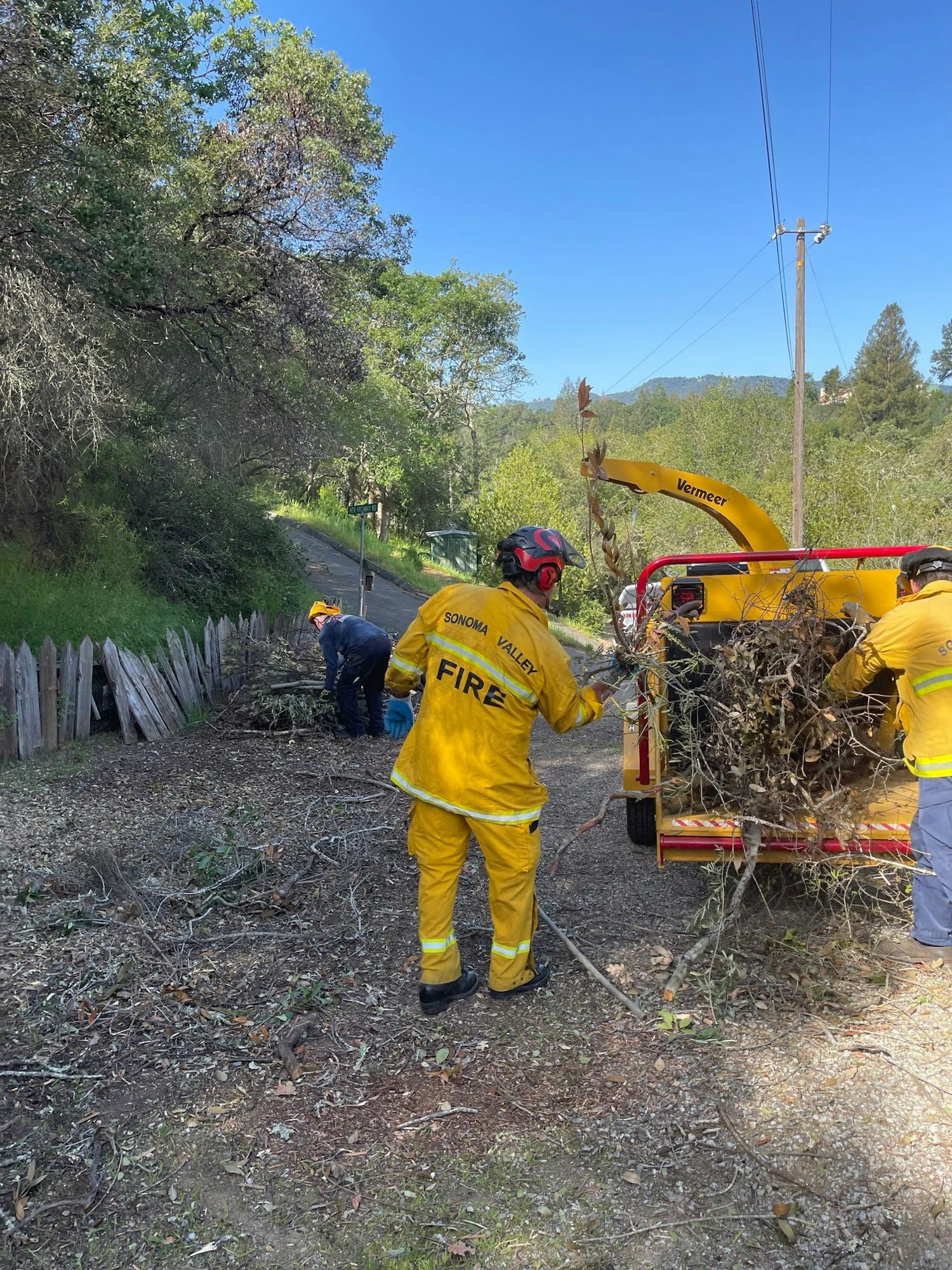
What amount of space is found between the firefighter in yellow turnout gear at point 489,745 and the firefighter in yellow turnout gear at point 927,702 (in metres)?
1.19

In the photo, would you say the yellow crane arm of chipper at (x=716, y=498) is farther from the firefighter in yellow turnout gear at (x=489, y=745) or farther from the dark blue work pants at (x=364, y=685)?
the dark blue work pants at (x=364, y=685)

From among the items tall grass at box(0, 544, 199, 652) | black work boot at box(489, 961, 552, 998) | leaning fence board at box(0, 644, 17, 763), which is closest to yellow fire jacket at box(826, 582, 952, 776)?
black work boot at box(489, 961, 552, 998)

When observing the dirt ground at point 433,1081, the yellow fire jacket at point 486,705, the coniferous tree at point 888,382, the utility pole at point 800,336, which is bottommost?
the dirt ground at point 433,1081

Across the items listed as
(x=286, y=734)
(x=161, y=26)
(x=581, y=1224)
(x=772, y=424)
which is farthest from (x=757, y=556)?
(x=772, y=424)

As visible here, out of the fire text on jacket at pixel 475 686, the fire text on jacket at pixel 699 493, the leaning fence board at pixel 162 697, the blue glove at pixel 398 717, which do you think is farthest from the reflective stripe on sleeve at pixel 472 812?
the leaning fence board at pixel 162 697

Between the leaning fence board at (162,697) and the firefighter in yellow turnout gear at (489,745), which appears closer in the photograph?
the firefighter in yellow turnout gear at (489,745)

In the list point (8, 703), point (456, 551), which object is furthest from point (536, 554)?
point (456, 551)

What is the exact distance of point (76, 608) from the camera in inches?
383

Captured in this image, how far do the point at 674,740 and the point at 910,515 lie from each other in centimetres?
1853

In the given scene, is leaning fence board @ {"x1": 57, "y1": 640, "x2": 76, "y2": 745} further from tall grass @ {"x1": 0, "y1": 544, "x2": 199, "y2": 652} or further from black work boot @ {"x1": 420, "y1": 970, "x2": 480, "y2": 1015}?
black work boot @ {"x1": 420, "y1": 970, "x2": 480, "y2": 1015}

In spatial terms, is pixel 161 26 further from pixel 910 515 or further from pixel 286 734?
pixel 910 515

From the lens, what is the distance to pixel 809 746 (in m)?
3.88

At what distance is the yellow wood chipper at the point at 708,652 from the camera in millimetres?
3863

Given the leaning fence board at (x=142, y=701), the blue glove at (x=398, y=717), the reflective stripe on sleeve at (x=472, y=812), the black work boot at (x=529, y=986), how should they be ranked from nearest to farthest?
the reflective stripe on sleeve at (x=472, y=812) → the black work boot at (x=529, y=986) → the blue glove at (x=398, y=717) → the leaning fence board at (x=142, y=701)
